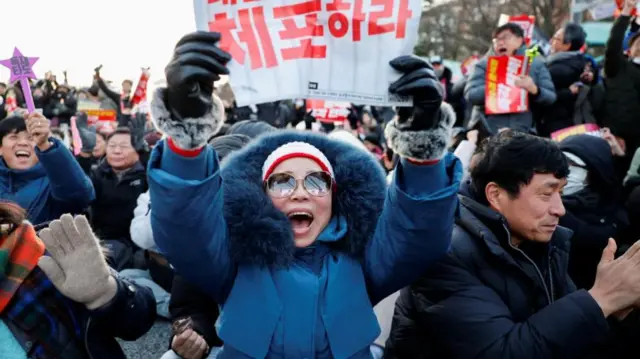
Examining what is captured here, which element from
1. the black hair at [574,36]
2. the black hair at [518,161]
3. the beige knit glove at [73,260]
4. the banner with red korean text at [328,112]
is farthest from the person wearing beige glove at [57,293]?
the black hair at [574,36]

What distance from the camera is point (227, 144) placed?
3535mm

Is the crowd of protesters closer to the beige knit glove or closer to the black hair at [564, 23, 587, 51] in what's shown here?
the beige knit glove

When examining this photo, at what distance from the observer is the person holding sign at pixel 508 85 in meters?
6.15

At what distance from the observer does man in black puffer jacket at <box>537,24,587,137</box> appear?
6.82 meters

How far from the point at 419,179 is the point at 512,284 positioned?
677mm

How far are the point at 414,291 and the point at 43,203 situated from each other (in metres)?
2.64

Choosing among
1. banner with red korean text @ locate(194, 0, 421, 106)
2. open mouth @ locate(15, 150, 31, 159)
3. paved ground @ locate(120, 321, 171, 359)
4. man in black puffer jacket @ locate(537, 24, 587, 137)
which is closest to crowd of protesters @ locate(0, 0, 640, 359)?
banner with red korean text @ locate(194, 0, 421, 106)

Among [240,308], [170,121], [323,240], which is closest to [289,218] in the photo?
[323,240]

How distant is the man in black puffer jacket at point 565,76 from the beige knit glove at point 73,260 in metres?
5.41

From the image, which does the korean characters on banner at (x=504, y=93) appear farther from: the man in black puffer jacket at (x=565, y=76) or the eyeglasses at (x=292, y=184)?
the eyeglasses at (x=292, y=184)

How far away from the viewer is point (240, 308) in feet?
7.45

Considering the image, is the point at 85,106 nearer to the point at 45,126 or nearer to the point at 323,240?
the point at 45,126

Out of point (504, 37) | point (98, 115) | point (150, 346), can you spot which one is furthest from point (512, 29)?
point (98, 115)

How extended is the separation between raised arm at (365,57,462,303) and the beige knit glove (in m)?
0.95
